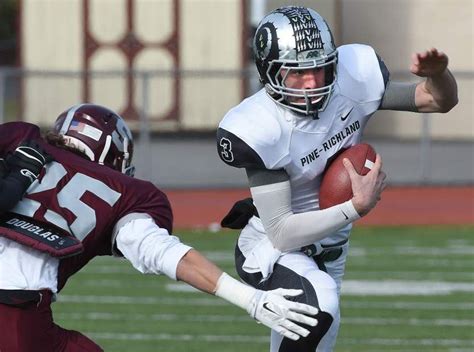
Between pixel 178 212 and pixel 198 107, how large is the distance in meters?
2.93

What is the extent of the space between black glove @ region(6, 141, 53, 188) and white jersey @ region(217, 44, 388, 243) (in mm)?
733

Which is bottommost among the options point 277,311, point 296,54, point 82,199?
point 277,311

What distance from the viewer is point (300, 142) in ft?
14.0

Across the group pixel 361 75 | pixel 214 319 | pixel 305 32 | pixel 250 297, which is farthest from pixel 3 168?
pixel 214 319

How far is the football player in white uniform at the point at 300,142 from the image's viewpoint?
4176mm

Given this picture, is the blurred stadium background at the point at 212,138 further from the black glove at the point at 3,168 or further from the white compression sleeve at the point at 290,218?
the black glove at the point at 3,168

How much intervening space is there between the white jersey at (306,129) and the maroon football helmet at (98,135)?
37 centimetres

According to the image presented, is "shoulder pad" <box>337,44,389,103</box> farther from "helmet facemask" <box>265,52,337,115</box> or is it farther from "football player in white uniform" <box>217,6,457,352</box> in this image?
"helmet facemask" <box>265,52,337,115</box>

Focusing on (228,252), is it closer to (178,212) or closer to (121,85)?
(178,212)

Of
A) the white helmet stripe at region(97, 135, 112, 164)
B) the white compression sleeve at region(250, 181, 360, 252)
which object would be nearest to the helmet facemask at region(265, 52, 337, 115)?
the white compression sleeve at region(250, 181, 360, 252)

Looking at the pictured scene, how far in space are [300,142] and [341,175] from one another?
0.18m

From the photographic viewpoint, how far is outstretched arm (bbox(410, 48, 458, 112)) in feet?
14.1

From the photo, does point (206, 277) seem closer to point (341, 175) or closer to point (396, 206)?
point (341, 175)

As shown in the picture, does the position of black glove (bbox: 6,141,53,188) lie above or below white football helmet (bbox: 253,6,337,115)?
below
